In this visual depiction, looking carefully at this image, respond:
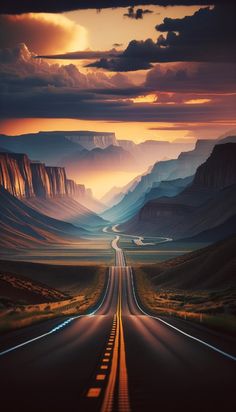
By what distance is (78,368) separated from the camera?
17188 mm

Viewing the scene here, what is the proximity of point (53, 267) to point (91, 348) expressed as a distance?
16530 cm

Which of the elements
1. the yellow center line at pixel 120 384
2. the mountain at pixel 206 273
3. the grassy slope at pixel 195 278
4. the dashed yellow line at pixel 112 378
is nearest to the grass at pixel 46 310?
the dashed yellow line at pixel 112 378

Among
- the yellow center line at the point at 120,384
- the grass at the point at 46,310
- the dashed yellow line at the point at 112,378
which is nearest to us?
the yellow center line at the point at 120,384

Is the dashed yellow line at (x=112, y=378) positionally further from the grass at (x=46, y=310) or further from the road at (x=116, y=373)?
the grass at (x=46, y=310)

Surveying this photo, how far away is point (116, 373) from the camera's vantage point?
16141mm

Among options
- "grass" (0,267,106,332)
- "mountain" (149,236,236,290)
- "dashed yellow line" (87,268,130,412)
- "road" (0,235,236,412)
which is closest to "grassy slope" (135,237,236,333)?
"mountain" (149,236,236,290)

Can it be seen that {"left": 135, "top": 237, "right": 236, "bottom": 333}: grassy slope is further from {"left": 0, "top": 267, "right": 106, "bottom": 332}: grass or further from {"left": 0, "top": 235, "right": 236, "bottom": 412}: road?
{"left": 0, "top": 235, "right": 236, "bottom": 412}: road

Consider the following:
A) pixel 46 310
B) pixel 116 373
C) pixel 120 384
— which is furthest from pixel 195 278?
pixel 120 384

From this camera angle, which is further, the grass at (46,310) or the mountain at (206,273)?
the mountain at (206,273)

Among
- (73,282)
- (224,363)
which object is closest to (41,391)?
(224,363)

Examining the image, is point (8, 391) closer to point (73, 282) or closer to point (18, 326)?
point (18, 326)

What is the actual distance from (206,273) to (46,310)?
80.6 m

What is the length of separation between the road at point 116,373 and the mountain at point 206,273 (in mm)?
92898

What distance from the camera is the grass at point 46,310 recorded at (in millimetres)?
32875
